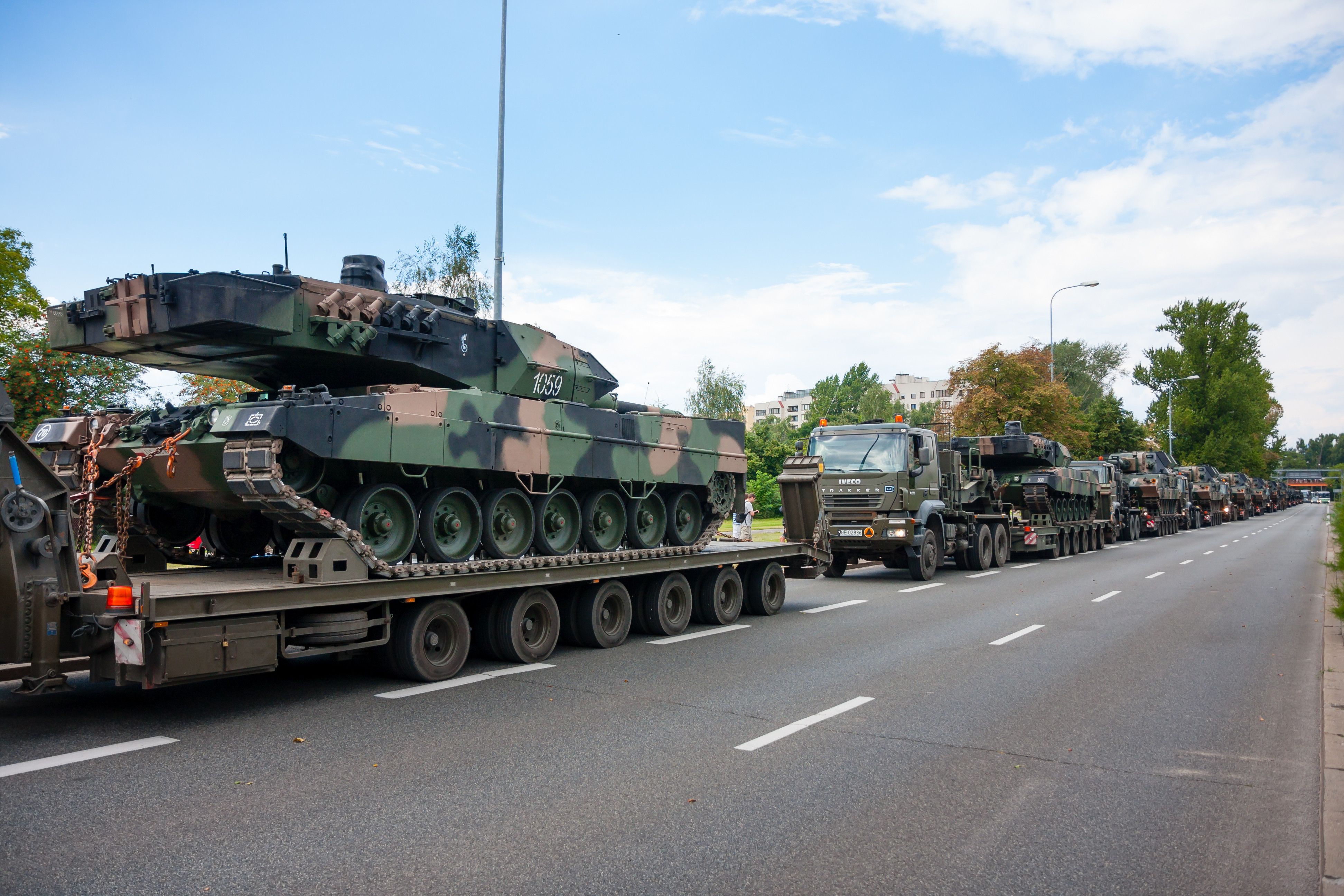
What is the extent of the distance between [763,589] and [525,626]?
4.38 m

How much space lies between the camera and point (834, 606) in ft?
46.9

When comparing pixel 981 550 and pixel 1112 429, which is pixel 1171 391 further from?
pixel 981 550

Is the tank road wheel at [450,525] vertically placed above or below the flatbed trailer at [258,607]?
above

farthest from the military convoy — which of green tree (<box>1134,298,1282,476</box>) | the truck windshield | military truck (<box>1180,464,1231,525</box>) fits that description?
green tree (<box>1134,298,1282,476</box>)

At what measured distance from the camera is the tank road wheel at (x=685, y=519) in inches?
471

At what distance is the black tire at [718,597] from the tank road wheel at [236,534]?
4.94m

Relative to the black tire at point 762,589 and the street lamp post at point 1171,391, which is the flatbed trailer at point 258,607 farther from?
the street lamp post at point 1171,391

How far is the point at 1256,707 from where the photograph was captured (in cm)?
779

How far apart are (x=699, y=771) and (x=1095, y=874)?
2200 millimetres

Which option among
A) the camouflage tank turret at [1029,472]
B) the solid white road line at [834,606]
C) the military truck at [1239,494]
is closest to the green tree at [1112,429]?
the military truck at [1239,494]

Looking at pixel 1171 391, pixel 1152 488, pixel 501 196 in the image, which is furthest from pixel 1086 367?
pixel 501 196

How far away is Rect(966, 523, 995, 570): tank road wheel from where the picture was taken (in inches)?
821

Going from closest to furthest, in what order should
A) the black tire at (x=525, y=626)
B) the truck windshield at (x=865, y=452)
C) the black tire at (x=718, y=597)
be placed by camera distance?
the black tire at (x=525, y=626) → the black tire at (x=718, y=597) → the truck windshield at (x=865, y=452)

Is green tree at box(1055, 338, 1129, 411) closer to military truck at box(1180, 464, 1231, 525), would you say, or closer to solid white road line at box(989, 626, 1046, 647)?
military truck at box(1180, 464, 1231, 525)
